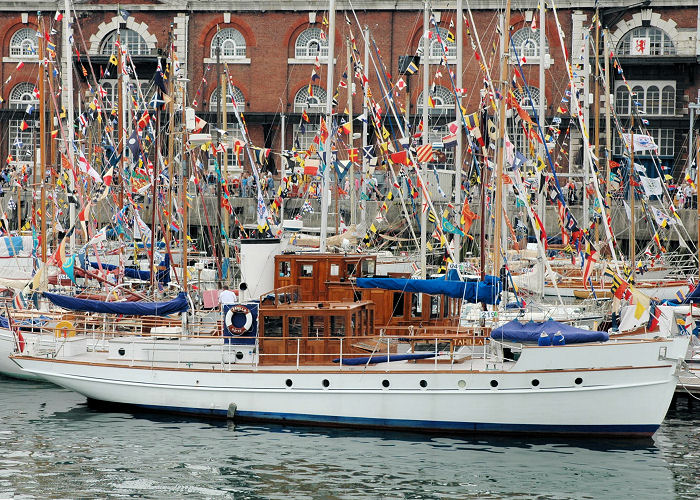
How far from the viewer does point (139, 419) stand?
27.2 m

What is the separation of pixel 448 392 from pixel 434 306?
13.4 feet

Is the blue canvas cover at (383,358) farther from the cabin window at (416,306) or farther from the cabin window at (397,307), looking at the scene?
the cabin window at (416,306)

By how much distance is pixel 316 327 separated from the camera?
26859 millimetres

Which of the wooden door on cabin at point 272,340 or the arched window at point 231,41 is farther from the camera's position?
the arched window at point 231,41

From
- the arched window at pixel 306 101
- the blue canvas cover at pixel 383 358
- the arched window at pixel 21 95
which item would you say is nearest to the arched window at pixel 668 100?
the arched window at pixel 306 101

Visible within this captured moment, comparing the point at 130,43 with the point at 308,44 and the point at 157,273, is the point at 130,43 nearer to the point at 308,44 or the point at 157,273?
the point at 308,44

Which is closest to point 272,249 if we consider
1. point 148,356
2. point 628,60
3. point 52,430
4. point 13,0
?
point 148,356

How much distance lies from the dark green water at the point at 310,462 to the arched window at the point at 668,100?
35445 millimetres

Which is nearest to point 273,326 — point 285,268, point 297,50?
point 285,268

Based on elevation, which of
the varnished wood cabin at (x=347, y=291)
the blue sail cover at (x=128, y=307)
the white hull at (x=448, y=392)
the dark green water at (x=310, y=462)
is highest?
the varnished wood cabin at (x=347, y=291)

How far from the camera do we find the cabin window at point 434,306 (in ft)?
96.2

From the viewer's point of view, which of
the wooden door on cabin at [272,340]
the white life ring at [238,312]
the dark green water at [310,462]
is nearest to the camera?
the dark green water at [310,462]

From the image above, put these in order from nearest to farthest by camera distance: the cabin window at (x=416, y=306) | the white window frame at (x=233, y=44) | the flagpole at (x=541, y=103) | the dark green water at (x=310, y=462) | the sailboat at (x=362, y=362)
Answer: the dark green water at (x=310, y=462) → the sailboat at (x=362, y=362) → the cabin window at (x=416, y=306) → the flagpole at (x=541, y=103) → the white window frame at (x=233, y=44)

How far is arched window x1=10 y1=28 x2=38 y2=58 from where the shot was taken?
6525cm
